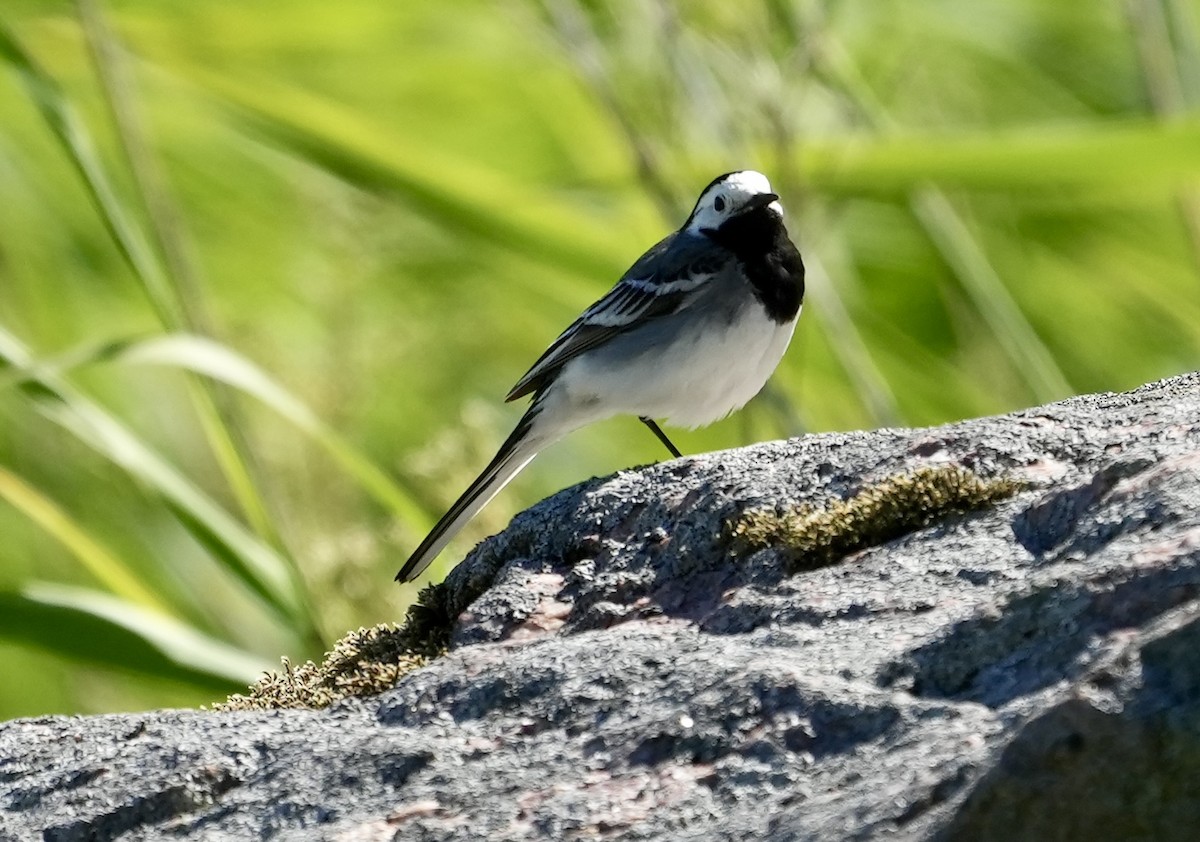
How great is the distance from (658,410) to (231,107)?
1.44m

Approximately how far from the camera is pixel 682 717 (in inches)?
76.7

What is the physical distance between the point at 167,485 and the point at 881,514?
5.75 feet

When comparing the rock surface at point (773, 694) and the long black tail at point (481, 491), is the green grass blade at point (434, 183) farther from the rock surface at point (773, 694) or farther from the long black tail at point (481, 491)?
the rock surface at point (773, 694)

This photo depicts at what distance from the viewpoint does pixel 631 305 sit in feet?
15.4

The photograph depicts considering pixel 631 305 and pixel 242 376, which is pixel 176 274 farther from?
pixel 631 305

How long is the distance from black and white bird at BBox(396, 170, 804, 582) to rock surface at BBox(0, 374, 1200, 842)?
1656 mm

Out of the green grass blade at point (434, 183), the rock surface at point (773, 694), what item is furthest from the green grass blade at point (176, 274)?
the rock surface at point (773, 694)

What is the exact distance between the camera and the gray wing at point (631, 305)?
15.2ft

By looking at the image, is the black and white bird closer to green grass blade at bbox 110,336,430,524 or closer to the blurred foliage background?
the blurred foliage background

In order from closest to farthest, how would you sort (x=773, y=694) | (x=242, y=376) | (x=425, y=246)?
(x=773, y=694) → (x=242, y=376) → (x=425, y=246)

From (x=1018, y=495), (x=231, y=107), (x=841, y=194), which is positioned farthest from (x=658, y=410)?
(x=1018, y=495)

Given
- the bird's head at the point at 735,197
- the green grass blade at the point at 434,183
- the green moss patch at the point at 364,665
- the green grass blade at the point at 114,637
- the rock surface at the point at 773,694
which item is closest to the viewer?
the rock surface at the point at 773,694

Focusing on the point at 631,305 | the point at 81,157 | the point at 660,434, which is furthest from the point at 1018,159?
the point at 81,157

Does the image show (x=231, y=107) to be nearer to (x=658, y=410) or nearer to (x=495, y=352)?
(x=658, y=410)
